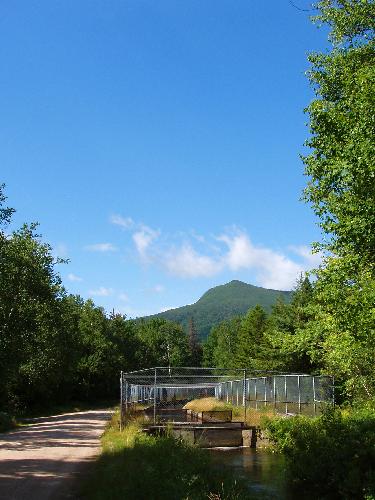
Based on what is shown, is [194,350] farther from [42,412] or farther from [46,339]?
[46,339]

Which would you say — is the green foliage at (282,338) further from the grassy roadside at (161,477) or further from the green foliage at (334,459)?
the grassy roadside at (161,477)

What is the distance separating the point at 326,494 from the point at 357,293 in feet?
18.4

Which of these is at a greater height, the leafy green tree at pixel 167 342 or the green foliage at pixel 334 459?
the leafy green tree at pixel 167 342

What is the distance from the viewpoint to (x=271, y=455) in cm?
2411

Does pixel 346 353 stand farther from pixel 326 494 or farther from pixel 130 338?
pixel 130 338

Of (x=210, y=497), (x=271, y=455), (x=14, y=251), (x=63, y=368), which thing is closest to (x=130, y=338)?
(x=63, y=368)

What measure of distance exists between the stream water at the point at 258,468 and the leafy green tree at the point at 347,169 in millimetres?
4764

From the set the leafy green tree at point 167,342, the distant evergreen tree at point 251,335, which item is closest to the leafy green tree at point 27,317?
the distant evergreen tree at point 251,335

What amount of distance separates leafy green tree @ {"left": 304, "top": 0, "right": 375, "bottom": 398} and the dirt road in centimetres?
916

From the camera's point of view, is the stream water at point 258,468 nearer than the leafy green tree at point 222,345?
Yes

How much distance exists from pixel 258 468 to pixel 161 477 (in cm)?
1033

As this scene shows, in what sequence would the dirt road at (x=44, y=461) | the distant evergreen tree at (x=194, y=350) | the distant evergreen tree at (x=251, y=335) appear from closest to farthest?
the dirt road at (x=44, y=461) → the distant evergreen tree at (x=251, y=335) → the distant evergreen tree at (x=194, y=350)

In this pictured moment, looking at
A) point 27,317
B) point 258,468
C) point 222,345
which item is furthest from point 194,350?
point 258,468

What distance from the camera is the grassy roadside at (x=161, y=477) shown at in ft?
34.5
